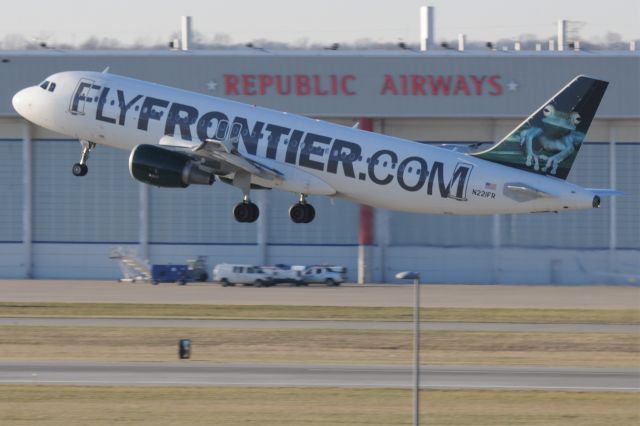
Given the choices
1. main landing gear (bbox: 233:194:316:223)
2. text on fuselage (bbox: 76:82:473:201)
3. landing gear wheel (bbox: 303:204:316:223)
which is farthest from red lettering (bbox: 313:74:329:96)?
text on fuselage (bbox: 76:82:473:201)

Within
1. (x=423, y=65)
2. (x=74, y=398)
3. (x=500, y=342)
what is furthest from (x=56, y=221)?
(x=74, y=398)

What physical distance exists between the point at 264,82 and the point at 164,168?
52.3 metres

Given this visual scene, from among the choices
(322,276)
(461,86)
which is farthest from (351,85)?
(322,276)

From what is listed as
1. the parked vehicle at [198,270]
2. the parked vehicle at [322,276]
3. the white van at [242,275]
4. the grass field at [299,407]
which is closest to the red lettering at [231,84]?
the parked vehicle at [198,270]

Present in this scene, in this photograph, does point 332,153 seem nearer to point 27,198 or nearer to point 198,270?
point 198,270

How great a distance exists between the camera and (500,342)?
222 ft

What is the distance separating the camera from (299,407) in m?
46.4

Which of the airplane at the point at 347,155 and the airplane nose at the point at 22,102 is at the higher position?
the airplane nose at the point at 22,102

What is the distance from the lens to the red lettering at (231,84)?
367 feet

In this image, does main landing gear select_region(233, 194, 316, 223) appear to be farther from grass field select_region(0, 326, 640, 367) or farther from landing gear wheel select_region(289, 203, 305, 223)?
grass field select_region(0, 326, 640, 367)

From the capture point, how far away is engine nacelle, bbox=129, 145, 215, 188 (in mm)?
60469

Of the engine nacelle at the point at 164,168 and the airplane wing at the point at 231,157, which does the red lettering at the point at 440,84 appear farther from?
the engine nacelle at the point at 164,168

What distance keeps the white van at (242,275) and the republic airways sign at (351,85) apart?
15423mm

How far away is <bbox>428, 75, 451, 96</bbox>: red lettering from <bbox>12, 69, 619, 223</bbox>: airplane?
48710 mm
